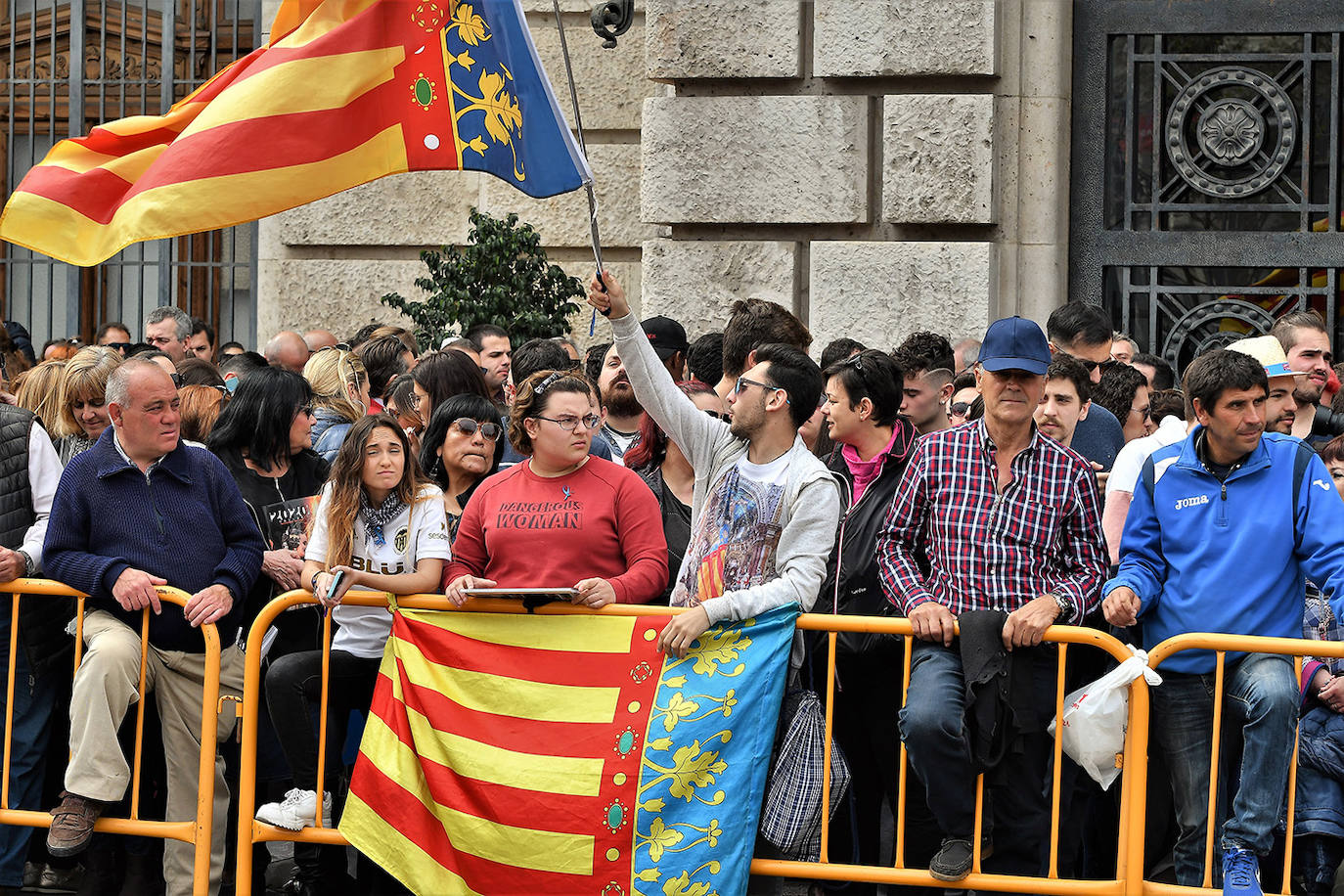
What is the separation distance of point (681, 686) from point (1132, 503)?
1582mm

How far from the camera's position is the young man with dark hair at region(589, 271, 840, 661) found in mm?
5199

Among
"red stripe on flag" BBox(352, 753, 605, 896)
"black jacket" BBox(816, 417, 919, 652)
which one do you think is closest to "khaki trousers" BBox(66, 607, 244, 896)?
"red stripe on flag" BBox(352, 753, 605, 896)

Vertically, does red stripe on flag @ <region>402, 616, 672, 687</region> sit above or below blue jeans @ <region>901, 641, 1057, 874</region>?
above

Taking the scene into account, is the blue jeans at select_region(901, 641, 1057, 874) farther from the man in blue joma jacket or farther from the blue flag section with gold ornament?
the blue flag section with gold ornament

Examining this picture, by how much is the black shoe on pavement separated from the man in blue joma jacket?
0.68 metres

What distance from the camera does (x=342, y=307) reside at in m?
11.1

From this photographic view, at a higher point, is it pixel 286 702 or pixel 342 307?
pixel 342 307

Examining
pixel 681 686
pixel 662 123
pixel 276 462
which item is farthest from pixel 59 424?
pixel 662 123

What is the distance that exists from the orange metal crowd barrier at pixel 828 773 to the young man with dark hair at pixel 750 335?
170 cm

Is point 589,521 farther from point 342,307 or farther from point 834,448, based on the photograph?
point 342,307

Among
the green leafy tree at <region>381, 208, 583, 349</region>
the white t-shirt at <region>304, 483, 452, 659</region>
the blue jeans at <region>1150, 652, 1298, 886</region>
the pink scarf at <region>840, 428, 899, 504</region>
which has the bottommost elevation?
the blue jeans at <region>1150, 652, 1298, 886</region>

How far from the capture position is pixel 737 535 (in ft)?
17.4

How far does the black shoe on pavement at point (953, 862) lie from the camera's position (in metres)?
5.05

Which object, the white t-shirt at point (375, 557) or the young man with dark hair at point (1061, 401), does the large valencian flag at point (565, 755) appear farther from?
the young man with dark hair at point (1061, 401)
